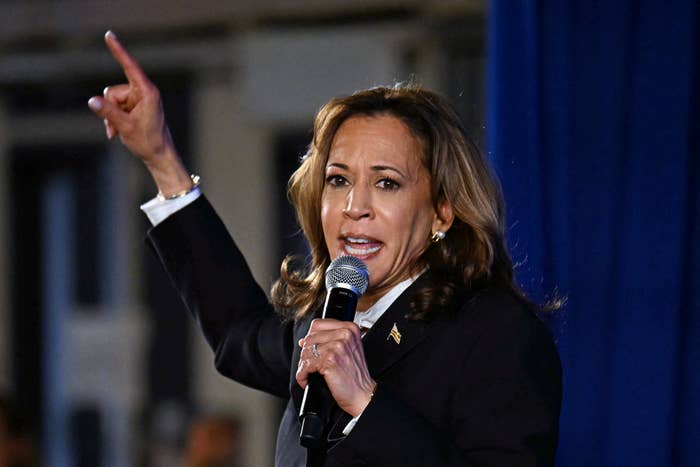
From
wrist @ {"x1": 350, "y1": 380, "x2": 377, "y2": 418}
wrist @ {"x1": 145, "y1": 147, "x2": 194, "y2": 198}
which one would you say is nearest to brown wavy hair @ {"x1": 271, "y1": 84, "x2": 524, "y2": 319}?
wrist @ {"x1": 350, "y1": 380, "x2": 377, "y2": 418}

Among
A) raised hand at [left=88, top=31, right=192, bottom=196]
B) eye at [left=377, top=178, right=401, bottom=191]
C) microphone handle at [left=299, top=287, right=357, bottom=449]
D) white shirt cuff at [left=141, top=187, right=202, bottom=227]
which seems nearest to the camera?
microphone handle at [left=299, top=287, right=357, bottom=449]

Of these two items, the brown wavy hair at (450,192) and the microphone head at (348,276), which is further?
the brown wavy hair at (450,192)

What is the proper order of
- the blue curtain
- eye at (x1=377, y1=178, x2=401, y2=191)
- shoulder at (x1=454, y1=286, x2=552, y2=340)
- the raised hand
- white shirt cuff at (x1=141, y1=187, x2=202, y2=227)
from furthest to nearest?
white shirt cuff at (x1=141, y1=187, x2=202, y2=227)
the raised hand
the blue curtain
eye at (x1=377, y1=178, x2=401, y2=191)
shoulder at (x1=454, y1=286, x2=552, y2=340)

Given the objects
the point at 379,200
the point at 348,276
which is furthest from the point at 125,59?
the point at 348,276

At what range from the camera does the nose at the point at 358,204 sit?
6.18 feet

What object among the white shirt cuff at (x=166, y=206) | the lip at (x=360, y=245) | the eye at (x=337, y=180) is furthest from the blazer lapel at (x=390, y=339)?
the white shirt cuff at (x=166, y=206)

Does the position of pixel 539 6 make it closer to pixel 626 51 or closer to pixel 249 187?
pixel 626 51

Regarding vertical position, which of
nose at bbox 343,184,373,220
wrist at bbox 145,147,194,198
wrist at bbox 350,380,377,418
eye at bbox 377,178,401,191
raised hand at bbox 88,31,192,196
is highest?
raised hand at bbox 88,31,192,196

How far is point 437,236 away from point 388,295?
0.42 ft

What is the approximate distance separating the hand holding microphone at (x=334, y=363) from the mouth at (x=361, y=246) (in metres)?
0.16

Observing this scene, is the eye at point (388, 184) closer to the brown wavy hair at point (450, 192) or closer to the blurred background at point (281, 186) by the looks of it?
the brown wavy hair at point (450, 192)

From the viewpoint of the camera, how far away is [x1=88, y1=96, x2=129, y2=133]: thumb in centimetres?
218

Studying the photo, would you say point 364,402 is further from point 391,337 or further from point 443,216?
point 443,216

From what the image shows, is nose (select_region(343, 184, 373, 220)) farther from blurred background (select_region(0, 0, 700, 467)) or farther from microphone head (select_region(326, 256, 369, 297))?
blurred background (select_region(0, 0, 700, 467))
